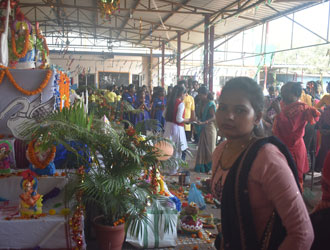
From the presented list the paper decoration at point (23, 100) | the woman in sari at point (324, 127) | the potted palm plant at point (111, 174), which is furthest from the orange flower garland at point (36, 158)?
the woman in sari at point (324, 127)

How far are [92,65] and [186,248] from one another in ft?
58.5

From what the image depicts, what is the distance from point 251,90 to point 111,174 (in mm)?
1652

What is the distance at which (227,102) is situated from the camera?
1.18 m

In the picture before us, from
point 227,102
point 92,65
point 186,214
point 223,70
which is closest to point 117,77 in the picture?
point 92,65

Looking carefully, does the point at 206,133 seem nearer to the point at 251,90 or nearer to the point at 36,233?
the point at 36,233

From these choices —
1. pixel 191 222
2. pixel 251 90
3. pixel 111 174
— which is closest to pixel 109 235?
pixel 111 174

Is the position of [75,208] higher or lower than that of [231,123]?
lower

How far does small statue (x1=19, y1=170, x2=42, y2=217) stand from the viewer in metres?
2.52

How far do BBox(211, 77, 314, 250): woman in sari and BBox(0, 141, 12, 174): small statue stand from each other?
272 centimetres

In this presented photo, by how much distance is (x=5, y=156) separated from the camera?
3.13 m

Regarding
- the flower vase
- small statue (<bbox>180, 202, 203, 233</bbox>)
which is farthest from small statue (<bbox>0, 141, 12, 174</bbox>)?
small statue (<bbox>180, 202, 203, 233</bbox>)

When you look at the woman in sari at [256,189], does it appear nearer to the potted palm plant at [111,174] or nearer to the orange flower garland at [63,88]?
the potted palm plant at [111,174]

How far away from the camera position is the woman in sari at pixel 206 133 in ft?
17.0

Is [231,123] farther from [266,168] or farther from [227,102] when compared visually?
[266,168]
